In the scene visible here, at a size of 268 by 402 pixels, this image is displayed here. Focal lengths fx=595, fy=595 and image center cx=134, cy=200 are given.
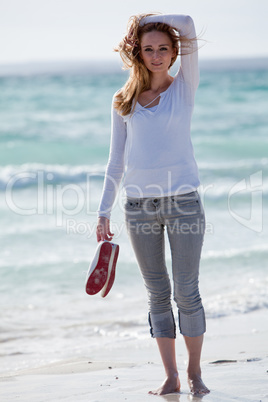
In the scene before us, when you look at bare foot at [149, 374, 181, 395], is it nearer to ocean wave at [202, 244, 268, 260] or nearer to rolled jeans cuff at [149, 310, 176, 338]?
rolled jeans cuff at [149, 310, 176, 338]

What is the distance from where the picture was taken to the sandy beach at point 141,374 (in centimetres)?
284

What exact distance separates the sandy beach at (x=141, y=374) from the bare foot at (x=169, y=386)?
4 cm

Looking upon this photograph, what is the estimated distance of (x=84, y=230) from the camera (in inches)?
313

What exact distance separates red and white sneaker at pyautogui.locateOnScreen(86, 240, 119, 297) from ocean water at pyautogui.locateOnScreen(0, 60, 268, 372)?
1283 millimetres

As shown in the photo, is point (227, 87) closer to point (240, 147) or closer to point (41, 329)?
point (240, 147)

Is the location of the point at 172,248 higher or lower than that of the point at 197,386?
higher

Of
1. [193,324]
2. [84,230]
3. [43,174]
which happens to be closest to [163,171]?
[193,324]

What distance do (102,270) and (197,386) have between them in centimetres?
71

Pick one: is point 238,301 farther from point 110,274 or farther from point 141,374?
point 110,274

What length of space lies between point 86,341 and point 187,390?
5.49 ft

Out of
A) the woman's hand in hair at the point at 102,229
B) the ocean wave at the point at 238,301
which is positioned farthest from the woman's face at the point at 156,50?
the ocean wave at the point at 238,301

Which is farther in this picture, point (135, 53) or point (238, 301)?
point (238, 301)

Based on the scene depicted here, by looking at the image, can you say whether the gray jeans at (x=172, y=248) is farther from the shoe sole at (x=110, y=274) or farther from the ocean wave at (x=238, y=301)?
the ocean wave at (x=238, y=301)

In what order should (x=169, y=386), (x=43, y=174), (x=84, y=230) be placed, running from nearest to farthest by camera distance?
(x=169, y=386)
(x=84, y=230)
(x=43, y=174)
